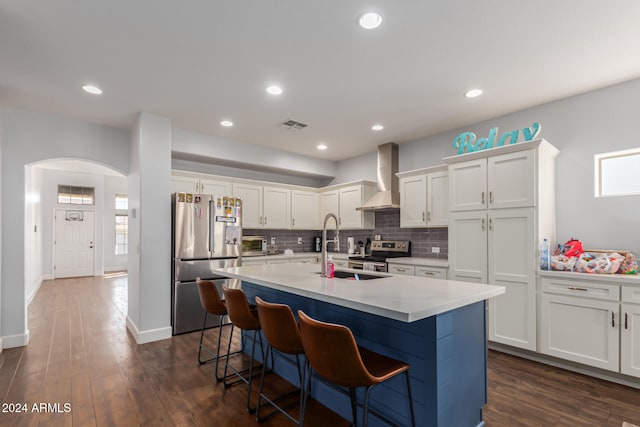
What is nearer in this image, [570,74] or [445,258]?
[570,74]

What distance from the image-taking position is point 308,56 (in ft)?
8.55

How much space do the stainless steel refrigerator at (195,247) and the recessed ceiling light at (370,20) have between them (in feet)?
10.1

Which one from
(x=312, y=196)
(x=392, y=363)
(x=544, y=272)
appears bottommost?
(x=392, y=363)

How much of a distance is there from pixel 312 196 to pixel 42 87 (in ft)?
13.7

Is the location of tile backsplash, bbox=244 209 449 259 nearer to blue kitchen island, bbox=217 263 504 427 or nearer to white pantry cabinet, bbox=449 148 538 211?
white pantry cabinet, bbox=449 148 538 211

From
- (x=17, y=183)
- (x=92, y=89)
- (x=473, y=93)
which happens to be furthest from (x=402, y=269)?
(x=17, y=183)

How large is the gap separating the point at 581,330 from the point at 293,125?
386cm

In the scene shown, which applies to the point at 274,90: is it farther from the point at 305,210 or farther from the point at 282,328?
the point at 305,210

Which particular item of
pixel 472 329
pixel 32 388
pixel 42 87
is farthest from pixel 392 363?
pixel 42 87

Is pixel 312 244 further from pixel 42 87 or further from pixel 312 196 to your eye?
pixel 42 87

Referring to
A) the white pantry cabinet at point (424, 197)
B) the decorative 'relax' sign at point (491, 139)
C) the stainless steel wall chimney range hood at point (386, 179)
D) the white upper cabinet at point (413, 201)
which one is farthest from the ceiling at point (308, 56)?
the stainless steel wall chimney range hood at point (386, 179)

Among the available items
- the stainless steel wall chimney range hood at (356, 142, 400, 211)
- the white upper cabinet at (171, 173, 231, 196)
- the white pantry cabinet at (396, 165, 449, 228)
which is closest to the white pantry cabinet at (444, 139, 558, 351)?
the white pantry cabinet at (396, 165, 449, 228)

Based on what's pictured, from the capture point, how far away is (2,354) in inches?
131

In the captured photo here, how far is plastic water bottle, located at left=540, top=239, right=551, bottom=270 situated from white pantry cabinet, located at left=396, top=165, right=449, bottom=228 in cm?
121
